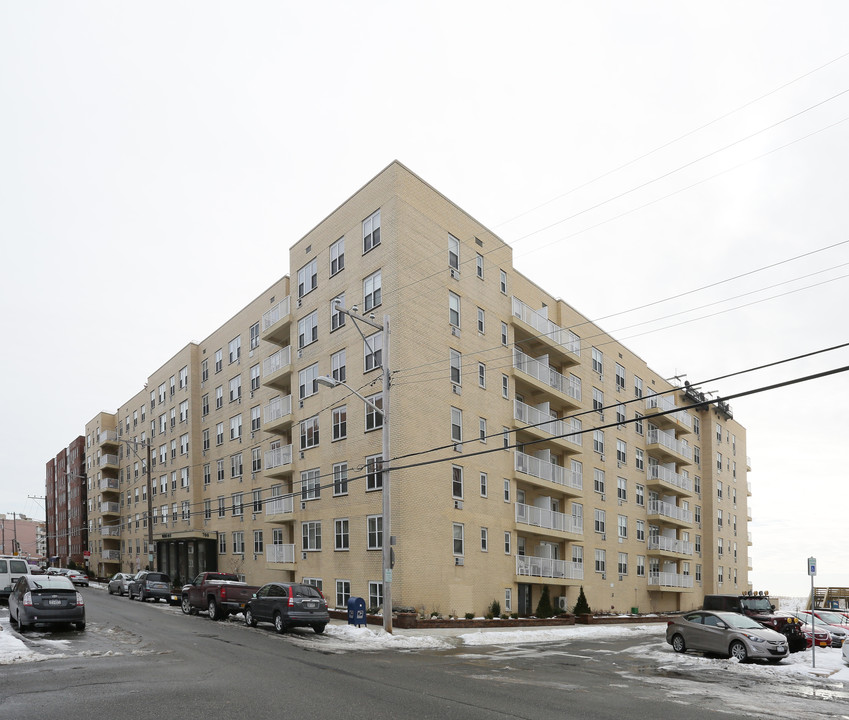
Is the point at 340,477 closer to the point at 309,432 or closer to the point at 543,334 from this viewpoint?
the point at 309,432

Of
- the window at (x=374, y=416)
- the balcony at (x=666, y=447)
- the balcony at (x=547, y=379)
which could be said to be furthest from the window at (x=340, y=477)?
the balcony at (x=666, y=447)

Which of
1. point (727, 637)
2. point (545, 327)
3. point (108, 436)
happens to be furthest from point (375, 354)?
point (108, 436)

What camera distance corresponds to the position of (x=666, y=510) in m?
55.2

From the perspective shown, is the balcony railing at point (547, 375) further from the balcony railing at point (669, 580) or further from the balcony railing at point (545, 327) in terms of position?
the balcony railing at point (669, 580)

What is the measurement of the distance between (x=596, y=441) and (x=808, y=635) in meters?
21.4

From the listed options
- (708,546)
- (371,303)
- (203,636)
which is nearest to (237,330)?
(371,303)

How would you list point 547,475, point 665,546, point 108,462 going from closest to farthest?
point 547,475
point 665,546
point 108,462

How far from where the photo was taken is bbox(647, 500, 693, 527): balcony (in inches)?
2140

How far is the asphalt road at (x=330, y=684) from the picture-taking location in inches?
452

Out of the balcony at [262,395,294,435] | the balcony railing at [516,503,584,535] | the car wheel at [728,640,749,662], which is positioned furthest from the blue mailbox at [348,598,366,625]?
the balcony at [262,395,294,435]

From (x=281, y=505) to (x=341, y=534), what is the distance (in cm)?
657

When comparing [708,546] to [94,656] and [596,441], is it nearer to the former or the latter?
[596,441]

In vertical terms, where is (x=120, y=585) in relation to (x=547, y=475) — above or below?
below

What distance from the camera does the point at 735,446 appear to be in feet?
233
